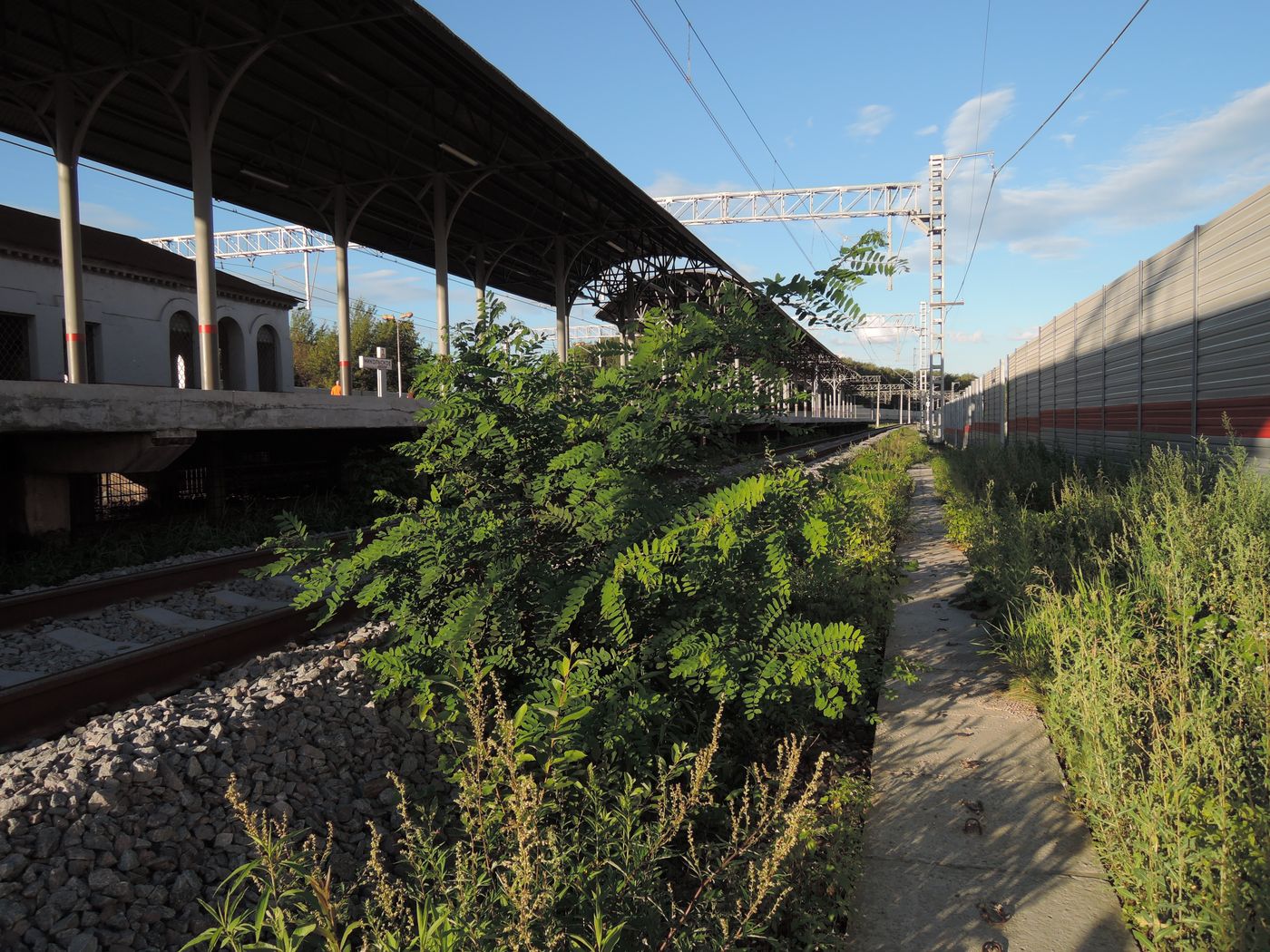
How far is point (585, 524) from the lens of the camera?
13.4 ft

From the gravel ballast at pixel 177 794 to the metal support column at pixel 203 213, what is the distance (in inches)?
429

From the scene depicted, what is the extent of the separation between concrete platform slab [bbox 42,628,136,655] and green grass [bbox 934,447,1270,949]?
268 inches

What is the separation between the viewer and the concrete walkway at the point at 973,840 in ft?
9.50

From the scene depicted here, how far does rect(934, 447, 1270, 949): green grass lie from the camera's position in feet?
8.55

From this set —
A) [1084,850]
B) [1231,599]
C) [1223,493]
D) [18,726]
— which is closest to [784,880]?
[1084,850]

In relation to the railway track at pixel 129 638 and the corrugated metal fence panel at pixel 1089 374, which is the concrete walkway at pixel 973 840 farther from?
the corrugated metal fence panel at pixel 1089 374

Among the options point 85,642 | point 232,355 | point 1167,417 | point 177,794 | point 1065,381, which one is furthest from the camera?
point 232,355

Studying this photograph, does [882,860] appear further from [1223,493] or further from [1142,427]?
[1142,427]

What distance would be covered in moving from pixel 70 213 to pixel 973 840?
1711cm

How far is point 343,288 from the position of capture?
21.8 m

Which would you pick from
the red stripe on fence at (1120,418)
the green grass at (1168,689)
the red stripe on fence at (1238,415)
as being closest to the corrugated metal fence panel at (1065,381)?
the red stripe on fence at (1120,418)

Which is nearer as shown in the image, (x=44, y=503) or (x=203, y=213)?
(x=44, y=503)

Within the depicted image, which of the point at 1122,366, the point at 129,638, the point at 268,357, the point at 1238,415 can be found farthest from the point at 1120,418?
the point at 268,357

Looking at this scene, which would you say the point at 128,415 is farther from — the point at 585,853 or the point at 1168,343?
the point at 1168,343
